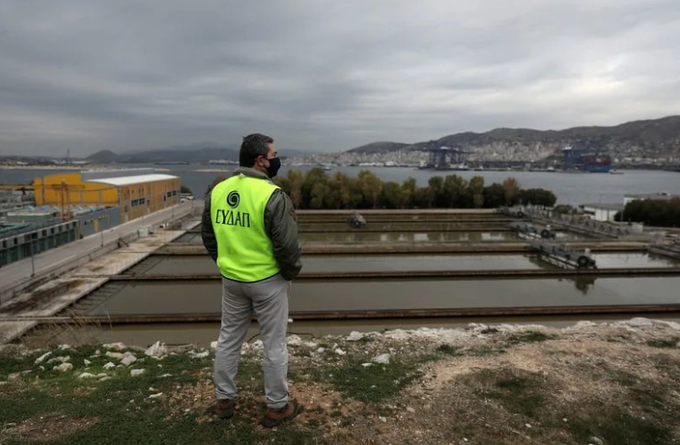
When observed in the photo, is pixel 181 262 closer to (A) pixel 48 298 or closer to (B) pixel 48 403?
(A) pixel 48 298

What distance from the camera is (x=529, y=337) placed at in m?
6.17

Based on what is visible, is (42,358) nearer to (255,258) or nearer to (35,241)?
(255,258)

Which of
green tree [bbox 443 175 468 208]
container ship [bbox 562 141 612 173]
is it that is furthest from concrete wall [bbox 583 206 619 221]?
container ship [bbox 562 141 612 173]

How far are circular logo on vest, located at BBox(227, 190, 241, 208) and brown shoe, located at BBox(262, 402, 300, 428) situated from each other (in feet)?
4.40

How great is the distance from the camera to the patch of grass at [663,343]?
19.3 feet

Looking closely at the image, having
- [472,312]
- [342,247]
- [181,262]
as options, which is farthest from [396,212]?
[472,312]

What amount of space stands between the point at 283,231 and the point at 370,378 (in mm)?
1914

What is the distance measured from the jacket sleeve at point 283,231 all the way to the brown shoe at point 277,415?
0.92m

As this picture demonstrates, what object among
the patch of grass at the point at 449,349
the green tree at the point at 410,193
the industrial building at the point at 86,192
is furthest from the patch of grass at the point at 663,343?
the green tree at the point at 410,193

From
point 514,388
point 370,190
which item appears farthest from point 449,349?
point 370,190

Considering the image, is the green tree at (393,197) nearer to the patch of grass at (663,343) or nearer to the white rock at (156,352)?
the patch of grass at (663,343)

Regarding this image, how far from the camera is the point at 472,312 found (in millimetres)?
11555

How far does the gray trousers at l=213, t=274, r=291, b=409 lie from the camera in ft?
8.79

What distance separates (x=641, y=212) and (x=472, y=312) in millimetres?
29507
